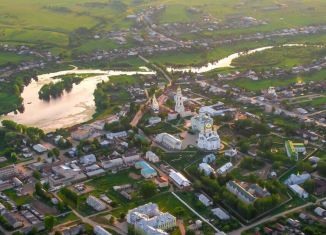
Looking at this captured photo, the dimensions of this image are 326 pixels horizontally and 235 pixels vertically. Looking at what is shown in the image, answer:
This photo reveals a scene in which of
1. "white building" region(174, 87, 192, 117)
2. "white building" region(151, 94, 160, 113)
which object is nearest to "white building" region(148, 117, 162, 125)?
"white building" region(174, 87, 192, 117)

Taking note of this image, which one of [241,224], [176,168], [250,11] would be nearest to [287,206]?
[241,224]

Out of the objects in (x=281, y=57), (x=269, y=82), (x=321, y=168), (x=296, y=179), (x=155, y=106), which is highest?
(x=321, y=168)

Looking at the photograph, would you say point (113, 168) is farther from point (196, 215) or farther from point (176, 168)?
point (196, 215)

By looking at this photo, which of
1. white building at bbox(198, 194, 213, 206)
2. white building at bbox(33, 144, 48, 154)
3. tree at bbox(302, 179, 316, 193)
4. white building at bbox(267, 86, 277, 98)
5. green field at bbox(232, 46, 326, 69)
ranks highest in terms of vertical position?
tree at bbox(302, 179, 316, 193)

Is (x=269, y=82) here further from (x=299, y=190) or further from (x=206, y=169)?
(x=299, y=190)

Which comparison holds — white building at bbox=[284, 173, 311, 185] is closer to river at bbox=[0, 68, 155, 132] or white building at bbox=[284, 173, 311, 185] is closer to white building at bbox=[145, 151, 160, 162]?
white building at bbox=[145, 151, 160, 162]

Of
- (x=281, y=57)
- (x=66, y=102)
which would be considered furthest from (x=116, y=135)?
(x=281, y=57)
